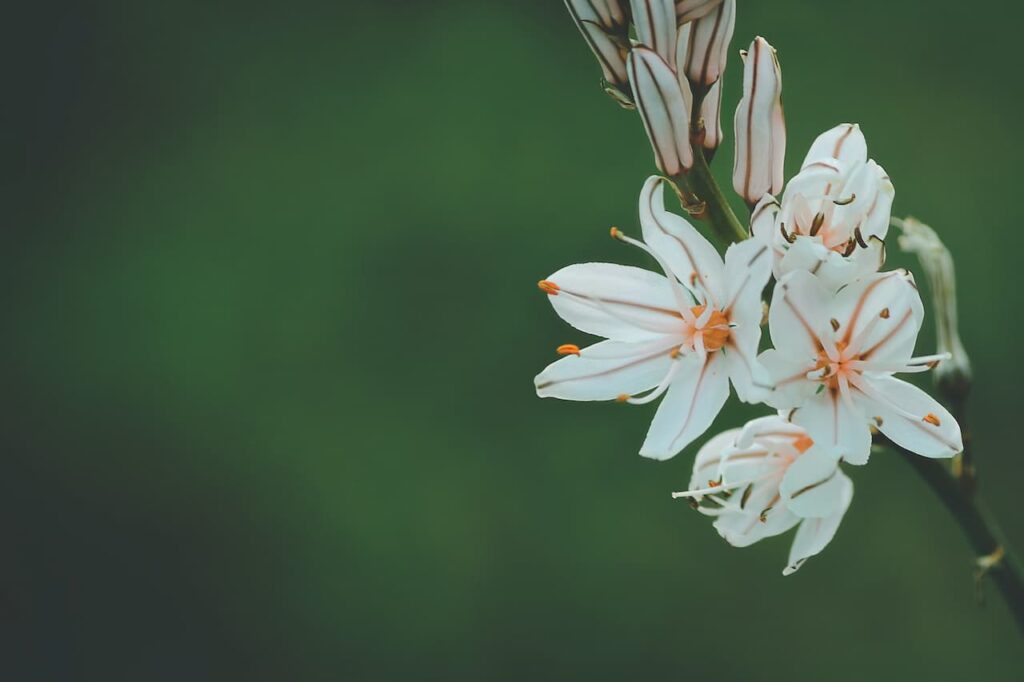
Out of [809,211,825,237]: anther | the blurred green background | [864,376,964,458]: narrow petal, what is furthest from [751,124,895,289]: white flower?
the blurred green background

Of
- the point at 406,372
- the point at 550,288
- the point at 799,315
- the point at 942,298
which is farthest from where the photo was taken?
the point at 406,372

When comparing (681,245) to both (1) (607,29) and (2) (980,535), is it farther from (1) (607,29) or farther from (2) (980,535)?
(2) (980,535)

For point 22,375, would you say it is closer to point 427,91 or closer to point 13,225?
point 13,225

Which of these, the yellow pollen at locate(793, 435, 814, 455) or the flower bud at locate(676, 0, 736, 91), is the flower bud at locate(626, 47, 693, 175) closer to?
the flower bud at locate(676, 0, 736, 91)

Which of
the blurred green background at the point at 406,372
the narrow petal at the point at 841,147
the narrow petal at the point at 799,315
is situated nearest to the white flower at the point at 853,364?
the narrow petal at the point at 799,315

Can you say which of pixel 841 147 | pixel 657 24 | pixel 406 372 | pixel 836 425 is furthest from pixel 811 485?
pixel 406 372
